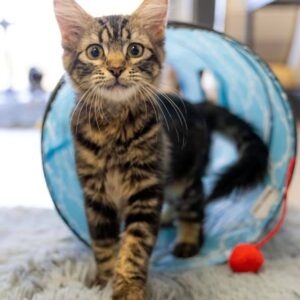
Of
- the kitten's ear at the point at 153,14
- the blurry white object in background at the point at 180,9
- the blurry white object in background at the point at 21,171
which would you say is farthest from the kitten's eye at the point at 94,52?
the blurry white object in background at the point at 180,9

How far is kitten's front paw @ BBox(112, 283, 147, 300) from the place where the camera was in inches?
43.7

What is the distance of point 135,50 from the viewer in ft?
3.81

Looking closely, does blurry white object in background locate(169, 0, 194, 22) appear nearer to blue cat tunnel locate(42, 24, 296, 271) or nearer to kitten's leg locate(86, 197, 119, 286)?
blue cat tunnel locate(42, 24, 296, 271)

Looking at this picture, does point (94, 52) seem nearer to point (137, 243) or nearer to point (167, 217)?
point (137, 243)

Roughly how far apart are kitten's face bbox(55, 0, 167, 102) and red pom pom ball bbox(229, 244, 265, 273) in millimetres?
539

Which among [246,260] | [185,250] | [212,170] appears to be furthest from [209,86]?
[246,260]

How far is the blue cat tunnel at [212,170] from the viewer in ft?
4.72

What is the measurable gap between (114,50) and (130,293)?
0.59m

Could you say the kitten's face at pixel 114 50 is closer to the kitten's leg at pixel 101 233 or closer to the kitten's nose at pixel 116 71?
the kitten's nose at pixel 116 71

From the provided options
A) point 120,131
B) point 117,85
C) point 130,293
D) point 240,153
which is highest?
point 117,85

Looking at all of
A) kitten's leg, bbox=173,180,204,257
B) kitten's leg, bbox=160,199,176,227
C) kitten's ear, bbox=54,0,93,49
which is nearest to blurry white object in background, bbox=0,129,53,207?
kitten's leg, bbox=160,199,176,227

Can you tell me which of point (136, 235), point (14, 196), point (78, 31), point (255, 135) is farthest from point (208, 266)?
point (14, 196)

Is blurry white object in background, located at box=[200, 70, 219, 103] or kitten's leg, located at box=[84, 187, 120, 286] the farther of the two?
blurry white object in background, located at box=[200, 70, 219, 103]

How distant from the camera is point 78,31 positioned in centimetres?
123
